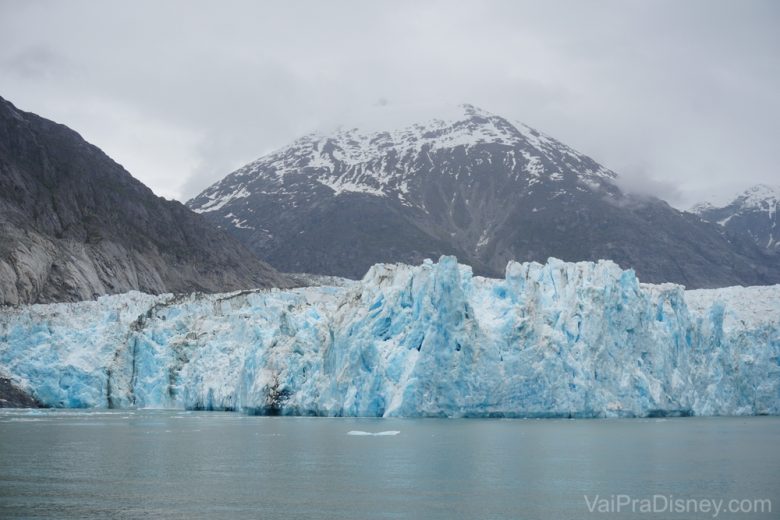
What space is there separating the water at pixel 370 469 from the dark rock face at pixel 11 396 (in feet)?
55.3

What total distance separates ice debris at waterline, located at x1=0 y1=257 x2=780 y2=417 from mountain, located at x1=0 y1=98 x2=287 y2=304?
140 feet

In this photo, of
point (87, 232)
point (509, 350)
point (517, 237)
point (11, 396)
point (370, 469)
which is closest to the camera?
point (370, 469)

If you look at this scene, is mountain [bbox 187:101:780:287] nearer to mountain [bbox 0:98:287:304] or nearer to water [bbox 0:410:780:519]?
mountain [bbox 0:98:287:304]

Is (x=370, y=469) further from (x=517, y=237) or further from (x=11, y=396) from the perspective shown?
(x=517, y=237)

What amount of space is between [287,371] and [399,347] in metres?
6.81

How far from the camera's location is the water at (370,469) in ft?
58.7

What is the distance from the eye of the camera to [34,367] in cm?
5450

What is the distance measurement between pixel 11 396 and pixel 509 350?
3251 cm

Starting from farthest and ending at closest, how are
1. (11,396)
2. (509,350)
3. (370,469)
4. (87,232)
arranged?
(87,232) < (11,396) < (509,350) < (370,469)

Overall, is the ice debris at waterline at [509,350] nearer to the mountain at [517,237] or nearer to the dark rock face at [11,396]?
the dark rock face at [11,396]

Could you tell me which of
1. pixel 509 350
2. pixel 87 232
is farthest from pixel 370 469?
pixel 87 232

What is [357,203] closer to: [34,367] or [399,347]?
[34,367]

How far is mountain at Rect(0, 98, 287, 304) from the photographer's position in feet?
307

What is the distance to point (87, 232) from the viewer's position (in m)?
110
